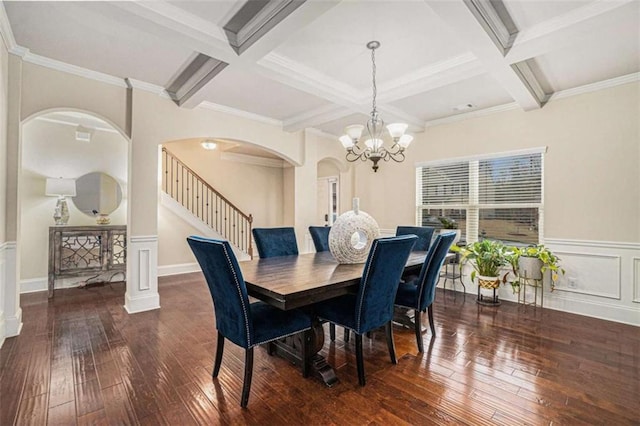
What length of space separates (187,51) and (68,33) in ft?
3.16

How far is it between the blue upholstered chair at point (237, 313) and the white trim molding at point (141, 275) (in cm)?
210

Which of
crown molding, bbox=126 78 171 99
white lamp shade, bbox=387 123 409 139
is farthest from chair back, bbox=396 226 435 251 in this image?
crown molding, bbox=126 78 171 99

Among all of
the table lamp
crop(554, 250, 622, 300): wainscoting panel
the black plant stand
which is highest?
the table lamp

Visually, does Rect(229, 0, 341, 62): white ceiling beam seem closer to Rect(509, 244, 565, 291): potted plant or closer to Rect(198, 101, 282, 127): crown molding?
Rect(198, 101, 282, 127): crown molding

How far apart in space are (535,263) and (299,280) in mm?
3252

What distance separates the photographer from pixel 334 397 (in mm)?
2014

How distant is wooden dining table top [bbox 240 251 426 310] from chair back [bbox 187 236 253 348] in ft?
0.55

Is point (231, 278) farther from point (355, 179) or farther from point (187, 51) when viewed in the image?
point (355, 179)

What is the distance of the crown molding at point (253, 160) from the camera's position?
7090 mm

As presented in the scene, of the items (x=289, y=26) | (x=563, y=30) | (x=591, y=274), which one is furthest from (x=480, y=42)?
(x=591, y=274)

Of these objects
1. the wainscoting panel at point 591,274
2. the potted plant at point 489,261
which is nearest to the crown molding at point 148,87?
the potted plant at point 489,261

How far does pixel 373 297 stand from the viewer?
2.19 m

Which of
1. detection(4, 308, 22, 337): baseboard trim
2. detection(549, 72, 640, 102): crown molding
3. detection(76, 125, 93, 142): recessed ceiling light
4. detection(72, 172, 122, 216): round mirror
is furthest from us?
detection(72, 172, 122, 216): round mirror

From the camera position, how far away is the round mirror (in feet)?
16.1
